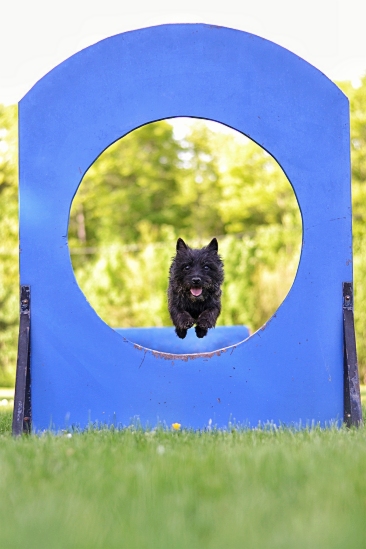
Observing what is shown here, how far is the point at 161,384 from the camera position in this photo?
4.45m

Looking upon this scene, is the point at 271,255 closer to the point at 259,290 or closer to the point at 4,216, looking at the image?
the point at 259,290

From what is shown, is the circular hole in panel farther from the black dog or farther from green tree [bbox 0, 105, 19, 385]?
the black dog

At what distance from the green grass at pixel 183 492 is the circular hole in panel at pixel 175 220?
32.9 ft

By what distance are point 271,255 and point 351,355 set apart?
9.41 m

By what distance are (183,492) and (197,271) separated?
131 inches

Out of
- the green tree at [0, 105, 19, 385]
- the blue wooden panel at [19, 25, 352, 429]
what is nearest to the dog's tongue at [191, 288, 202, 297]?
the blue wooden panel at [19, 25, 352, 429]

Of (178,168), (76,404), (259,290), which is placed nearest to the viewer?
(76,404)

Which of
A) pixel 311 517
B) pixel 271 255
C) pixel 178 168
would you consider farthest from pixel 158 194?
pixel 311 517

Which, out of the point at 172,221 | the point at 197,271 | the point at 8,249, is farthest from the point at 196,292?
the point at 172,221

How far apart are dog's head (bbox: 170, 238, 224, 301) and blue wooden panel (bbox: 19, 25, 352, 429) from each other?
1334 mm

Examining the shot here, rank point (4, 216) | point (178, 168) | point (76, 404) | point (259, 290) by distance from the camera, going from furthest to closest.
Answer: point (178, 168), point (4, 216), point (259, 290), point (76, 404)

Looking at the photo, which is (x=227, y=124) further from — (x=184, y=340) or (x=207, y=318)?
(x=184, y=340)

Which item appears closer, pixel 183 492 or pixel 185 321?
pixel 183 492

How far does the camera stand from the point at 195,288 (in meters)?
5.79
